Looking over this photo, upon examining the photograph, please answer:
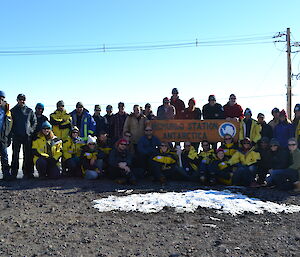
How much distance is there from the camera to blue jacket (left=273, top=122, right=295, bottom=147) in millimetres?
9758

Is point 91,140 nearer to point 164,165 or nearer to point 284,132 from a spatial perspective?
point 164,165

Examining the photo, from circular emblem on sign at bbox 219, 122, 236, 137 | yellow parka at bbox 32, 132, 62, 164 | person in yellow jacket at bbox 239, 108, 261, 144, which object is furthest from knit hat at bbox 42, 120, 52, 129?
person in yellow jacket at bbox 239, 108, 261, 144

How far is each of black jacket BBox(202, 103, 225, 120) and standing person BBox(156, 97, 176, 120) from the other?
1014mm

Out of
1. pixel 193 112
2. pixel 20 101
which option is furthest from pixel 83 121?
pixel 193 112

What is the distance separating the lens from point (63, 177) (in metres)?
9.85

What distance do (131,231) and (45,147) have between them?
15.8ft

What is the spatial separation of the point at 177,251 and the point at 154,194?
3028 millimetres

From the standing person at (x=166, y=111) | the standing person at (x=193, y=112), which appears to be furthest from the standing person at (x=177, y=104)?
the standing person at (x=166, y=111)

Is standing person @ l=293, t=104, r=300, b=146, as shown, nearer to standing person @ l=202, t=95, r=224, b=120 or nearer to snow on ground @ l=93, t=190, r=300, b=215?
standing person @ l=202, t=95, r=224, b=120

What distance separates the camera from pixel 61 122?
10.2 m

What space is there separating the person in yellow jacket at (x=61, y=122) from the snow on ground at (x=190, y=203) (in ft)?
10.8

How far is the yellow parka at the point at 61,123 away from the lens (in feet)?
33.4

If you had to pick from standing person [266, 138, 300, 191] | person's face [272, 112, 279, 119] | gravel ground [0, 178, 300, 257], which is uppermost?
person's face [272, 112, 279, 119]

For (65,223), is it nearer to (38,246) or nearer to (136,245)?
(38,246)
